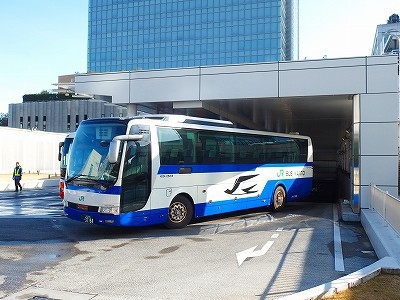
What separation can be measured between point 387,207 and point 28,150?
3774 cm

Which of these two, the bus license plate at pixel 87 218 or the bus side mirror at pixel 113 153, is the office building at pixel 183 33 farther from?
the bus side mirror at pixel 113 153

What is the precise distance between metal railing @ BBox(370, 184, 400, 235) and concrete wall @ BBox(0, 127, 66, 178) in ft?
113

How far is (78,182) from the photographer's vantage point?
10398 millimetres

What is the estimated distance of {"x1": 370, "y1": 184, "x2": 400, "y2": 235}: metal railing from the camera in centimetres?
848

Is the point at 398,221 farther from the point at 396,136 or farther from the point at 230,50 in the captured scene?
the point at 230,50

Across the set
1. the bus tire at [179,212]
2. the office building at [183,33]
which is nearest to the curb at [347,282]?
the bus tire at [179,212]

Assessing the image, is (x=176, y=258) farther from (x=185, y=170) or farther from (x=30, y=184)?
(x=30, y=184)

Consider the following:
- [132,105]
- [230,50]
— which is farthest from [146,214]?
[230,50]

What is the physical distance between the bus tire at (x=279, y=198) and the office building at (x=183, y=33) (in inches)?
3447

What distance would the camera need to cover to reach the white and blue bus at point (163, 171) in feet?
33.0

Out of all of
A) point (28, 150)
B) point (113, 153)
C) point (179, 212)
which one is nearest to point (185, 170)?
point (179, 212)

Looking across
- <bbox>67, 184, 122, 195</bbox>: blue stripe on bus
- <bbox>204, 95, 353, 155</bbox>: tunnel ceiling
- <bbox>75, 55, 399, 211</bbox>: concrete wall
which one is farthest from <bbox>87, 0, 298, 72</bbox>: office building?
<bbox>67, 184, 122, 195</bbox>: blue stripe on bus

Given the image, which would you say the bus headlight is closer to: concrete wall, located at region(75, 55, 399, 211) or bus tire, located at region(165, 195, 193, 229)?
bus tire, located at region(165, 195, 193, 229)

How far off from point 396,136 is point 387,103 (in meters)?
1.13
